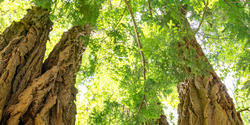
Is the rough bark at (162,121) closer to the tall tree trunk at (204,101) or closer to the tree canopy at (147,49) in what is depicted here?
the tree canopy at (147,49)

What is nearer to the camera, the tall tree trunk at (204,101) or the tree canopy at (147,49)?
the tree canopy at (147,49)

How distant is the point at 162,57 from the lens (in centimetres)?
205

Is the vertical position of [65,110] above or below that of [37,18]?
below

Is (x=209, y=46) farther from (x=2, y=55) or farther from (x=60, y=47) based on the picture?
(x=2, y=55)

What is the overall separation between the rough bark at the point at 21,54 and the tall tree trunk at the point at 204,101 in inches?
77.6

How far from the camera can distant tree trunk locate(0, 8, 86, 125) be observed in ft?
6.78

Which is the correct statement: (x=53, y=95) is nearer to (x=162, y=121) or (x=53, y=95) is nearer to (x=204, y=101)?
(x=204, y=101)

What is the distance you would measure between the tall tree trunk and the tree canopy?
0.45ft

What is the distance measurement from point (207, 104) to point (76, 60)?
7.49ft

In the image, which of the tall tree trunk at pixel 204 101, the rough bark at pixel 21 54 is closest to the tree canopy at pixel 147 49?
the tall tree trunk at pixel 204 101

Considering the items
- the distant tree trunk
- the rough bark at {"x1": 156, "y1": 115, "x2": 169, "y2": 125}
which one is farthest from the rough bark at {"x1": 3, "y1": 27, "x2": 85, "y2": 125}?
the rough bark at {"x1": 156, "y1": 115, "x2": 169, "y2": 125}

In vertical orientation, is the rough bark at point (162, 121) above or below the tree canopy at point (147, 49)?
below

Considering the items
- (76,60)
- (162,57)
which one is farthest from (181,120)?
(76,60)

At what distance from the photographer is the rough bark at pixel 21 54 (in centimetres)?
214
